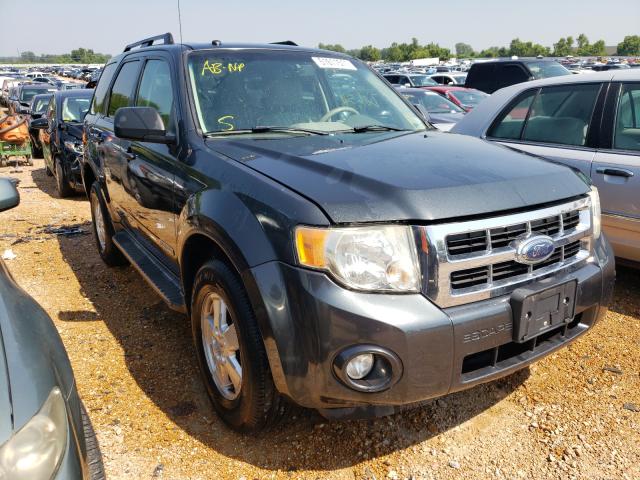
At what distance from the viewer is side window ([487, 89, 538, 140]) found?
15.5 ft

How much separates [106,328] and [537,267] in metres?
2.95

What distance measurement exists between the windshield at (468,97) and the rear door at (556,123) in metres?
7.97

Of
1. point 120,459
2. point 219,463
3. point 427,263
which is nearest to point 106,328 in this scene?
point 120,459

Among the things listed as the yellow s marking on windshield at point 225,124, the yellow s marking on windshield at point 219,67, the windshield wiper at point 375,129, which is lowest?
the windshield wiper at point 375,129

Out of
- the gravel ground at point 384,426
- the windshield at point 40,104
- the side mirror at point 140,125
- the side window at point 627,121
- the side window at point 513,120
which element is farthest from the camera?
the windshield at point 40,104

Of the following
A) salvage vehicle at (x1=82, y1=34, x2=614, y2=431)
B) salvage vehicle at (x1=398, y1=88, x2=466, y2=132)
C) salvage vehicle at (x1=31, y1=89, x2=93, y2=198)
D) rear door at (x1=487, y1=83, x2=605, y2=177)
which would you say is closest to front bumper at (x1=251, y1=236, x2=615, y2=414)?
salvage vehicle at (x1=82, y1=34, x2=614, y2=431)

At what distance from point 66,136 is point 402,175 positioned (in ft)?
25.2

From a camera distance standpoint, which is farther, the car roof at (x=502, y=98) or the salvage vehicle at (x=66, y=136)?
the salvage vehicle at (x=66, y=136)

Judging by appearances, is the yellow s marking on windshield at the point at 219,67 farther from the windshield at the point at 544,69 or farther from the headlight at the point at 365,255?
the windshield at the point at 544,69

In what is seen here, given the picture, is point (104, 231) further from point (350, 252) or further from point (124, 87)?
point (350, 252)

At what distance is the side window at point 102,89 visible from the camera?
490 cm

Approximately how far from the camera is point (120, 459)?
251 centimetres

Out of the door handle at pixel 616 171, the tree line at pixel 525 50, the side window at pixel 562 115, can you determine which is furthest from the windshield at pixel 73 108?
the tree line at pixel 525 50

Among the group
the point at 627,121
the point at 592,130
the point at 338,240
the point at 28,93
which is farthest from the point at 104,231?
the point at 28,93
